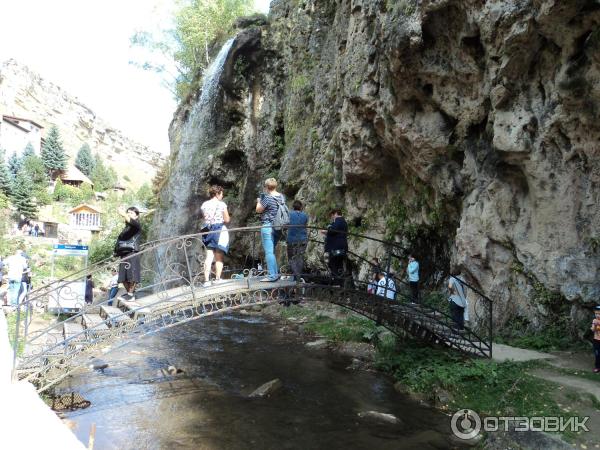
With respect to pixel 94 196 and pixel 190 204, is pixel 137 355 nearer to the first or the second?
pixel 190 204

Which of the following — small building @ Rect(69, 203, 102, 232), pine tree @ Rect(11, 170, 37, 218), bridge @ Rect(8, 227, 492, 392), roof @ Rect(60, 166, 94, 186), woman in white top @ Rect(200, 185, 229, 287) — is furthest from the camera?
roof @ Rect(60, 166, 94, 186)

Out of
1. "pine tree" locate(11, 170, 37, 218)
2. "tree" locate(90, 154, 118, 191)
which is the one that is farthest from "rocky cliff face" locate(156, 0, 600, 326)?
"tree" locate(90, 154, 118, 191)

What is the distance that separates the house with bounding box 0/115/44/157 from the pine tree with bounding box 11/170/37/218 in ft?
57.3

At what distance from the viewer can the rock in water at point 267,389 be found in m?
9.41

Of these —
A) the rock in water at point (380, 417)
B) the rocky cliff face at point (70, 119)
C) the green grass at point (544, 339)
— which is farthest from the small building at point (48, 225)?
the green grass at point (544, 339)

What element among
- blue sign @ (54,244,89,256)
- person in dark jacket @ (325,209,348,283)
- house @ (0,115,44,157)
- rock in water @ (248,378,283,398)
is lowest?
rock in water @ (248,378,283,398)

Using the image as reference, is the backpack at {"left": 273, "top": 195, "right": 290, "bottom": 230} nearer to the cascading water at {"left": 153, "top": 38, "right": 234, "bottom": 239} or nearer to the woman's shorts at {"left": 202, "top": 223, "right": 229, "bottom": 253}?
the woman's shorts at {"left": 202, "top": 223, "right": 229, "bottom": 253}

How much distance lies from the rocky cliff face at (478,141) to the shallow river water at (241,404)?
4.54m

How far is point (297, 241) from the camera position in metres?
10.2

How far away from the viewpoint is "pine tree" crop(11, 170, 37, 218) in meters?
53.9

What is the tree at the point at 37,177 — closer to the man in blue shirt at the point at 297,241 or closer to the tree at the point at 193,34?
the tree at the point at 193,34

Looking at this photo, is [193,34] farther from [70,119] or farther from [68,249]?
[70,119]

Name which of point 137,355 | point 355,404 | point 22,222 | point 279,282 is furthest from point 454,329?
point 22,222

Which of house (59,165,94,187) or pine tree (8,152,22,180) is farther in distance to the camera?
house (59,165,94,187)
